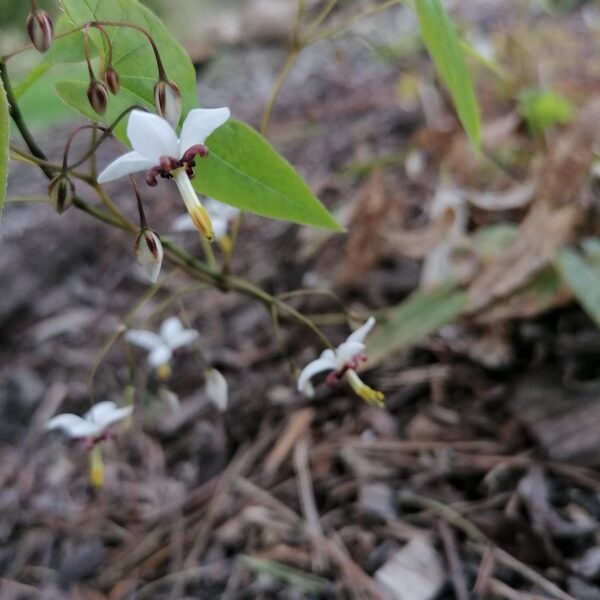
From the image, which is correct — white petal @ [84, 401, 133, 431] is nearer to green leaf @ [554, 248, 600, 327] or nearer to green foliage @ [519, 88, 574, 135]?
green leaf @ [554, 248, 600, 327]

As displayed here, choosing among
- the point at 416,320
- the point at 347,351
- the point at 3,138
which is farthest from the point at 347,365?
the point at 3,138

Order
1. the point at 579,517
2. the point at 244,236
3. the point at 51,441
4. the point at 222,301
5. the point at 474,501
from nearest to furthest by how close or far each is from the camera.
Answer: the point at 579,517
the point at 474,501
the point at 51,441
the point at 222,301
the point at 244,236

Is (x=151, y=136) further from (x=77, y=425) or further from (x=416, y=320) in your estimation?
(x=416, y=320)

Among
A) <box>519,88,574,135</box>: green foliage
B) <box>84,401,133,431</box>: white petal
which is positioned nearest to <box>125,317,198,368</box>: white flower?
<box>84,401,133,431</box>: white petal

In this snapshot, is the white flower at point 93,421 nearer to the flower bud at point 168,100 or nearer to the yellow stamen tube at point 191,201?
the yellow stamen tube at point 191,201

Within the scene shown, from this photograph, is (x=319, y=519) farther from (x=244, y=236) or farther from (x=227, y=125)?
(x=244, y=236)

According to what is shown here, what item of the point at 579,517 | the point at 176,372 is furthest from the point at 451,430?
the point at 176,372

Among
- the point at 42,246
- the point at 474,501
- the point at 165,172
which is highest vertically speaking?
the point at 165,172
